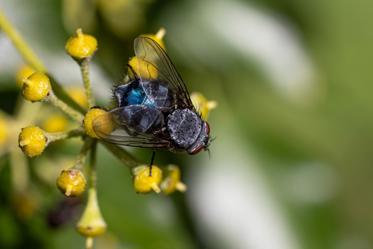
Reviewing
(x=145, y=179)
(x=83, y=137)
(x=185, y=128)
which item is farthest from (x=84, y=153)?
(x=185, y=128)

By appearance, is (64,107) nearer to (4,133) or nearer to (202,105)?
(202,105)

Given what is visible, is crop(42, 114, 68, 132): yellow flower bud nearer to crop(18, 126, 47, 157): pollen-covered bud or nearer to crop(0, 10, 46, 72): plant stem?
crop(0, 10, 46, 72): plant stem

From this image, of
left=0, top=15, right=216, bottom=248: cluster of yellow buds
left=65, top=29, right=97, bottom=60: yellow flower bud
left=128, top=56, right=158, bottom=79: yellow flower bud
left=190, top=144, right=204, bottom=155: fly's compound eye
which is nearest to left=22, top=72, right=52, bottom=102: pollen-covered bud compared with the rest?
left=0, top=15, right=216, bottom=248: cluster of yellow buds

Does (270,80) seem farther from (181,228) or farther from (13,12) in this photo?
(13,12)

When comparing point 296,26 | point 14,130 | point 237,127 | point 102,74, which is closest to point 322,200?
point 237,127

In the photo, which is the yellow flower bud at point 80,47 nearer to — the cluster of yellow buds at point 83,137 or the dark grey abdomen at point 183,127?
the cluster of yellow buds at point 83,137

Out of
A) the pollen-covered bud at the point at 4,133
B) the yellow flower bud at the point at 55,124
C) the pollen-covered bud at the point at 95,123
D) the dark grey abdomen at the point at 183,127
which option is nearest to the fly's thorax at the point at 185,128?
the dark grey abdomen at the point at 183,127
